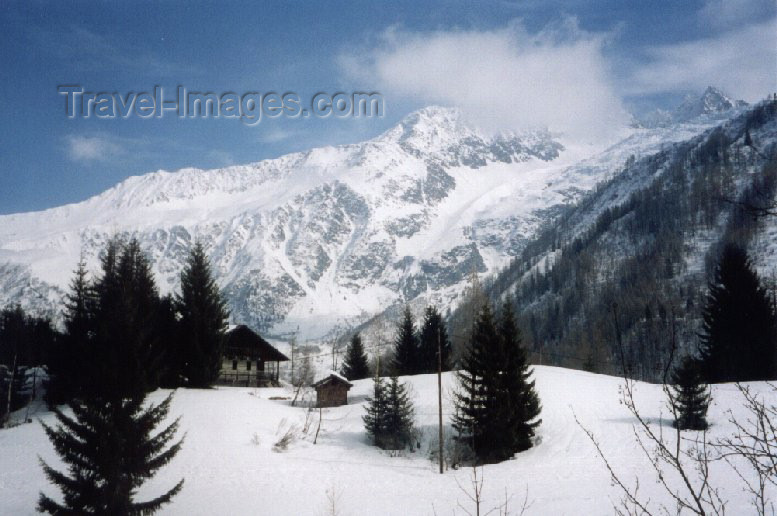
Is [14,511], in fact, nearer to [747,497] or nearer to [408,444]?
[408,444]

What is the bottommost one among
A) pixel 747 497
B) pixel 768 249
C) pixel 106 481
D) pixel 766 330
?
pixel 747 497

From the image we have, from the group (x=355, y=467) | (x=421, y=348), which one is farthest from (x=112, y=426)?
(x=421, y=348)

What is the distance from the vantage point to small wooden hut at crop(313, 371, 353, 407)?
42.5 meters

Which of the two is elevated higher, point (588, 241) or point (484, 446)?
point (588, 241)

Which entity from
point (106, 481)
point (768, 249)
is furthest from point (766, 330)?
point (768, 249)

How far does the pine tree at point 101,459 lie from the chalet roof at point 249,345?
3017 cm

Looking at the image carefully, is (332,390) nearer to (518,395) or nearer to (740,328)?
(518,395)

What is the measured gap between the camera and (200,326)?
3556 centimetres

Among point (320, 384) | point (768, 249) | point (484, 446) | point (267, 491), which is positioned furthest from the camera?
point (768, 249)

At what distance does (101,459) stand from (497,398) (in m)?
20.3

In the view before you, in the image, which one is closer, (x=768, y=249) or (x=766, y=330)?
(x=766, y=330)

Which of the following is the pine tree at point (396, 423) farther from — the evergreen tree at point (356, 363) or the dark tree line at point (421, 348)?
the evergreen tree at point (356, 363)

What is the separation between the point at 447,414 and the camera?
114 feet

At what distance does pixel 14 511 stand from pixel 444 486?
1803cm
